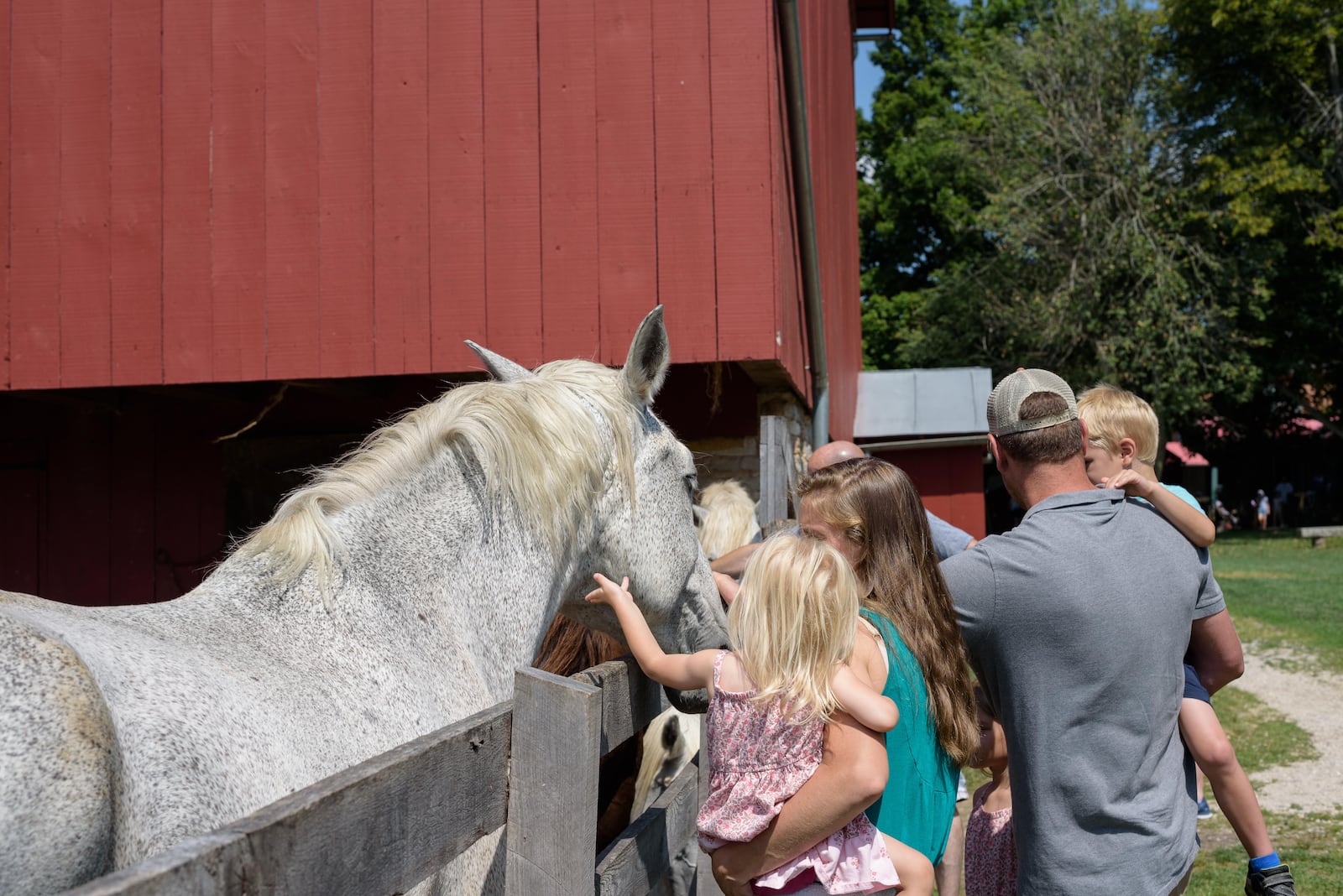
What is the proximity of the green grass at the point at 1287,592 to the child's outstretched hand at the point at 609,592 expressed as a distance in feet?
31.1

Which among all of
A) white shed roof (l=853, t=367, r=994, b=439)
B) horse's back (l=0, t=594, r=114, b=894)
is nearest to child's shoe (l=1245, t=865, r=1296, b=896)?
horse's back (l=0, t=594, r=114, b=894)

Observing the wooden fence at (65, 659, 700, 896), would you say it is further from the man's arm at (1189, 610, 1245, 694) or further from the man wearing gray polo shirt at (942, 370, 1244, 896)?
the man's arm at (1189, 610, 1245, 694)

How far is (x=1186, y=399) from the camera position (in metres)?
22.5

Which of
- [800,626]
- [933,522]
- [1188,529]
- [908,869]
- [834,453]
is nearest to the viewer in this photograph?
[800,626]

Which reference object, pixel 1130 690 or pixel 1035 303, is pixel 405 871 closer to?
pixel 1130 690

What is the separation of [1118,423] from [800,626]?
145 cm

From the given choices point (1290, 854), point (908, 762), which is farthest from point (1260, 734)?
point (908, 762)

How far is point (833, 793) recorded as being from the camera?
188 centimetres

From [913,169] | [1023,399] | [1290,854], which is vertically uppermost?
[913,169]

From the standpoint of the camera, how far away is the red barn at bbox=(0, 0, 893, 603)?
17.7ft

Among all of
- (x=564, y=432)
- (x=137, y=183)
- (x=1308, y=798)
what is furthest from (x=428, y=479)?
(x=1308, y=798)

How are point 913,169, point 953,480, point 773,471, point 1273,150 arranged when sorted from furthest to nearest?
point 913,169 → point 1273,150 → point 953,480 → point 773,471

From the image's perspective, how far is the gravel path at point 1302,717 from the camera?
6176 millimetres

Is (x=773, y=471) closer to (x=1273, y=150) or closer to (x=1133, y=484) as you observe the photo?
(x=1133, y=484)
